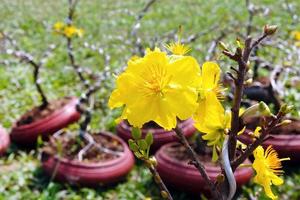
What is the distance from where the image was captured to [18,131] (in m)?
3.38

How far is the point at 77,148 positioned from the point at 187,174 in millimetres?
751

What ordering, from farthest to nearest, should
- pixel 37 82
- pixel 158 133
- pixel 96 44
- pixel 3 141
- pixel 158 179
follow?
pixel 96 44 → pixel 37 82 → pixel 3 141 → pixel 158 133 → pixel 158 179

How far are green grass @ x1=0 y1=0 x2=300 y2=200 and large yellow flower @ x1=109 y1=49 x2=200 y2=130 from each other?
82mm

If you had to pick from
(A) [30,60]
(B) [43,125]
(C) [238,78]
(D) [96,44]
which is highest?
(C) [238,78]

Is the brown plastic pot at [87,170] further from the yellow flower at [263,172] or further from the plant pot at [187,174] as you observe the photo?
the yellow flower at [263,172]

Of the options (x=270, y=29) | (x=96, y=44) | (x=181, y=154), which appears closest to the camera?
(x=270, y=29)

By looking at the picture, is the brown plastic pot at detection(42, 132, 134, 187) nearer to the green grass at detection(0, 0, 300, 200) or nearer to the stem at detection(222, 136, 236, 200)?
the green grass at detection(0, 0, 300, 200)

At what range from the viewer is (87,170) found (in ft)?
9.14

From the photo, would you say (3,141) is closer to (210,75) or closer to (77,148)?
(77,148)

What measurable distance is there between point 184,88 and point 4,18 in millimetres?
8115

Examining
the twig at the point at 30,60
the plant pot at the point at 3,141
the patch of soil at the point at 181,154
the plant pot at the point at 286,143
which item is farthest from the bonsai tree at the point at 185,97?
the plant pot at the point at 3,141

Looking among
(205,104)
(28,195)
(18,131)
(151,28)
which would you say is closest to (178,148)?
(28,195)

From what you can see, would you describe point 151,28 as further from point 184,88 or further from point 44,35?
point 184,88

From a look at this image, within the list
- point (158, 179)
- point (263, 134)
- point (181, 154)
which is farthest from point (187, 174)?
point (263, 134)
